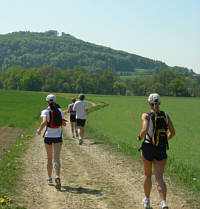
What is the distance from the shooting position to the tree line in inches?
5030

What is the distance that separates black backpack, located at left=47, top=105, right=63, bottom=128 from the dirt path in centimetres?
147

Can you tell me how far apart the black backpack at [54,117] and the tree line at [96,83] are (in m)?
119

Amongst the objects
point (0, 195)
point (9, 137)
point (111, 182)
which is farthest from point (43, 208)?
point (9, 137)

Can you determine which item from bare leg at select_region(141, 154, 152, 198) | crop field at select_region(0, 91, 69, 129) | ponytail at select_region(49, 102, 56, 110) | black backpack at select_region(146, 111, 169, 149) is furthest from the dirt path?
crop field at select_region(0, 91, 69, 129)

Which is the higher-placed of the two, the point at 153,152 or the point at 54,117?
the point at 54,117

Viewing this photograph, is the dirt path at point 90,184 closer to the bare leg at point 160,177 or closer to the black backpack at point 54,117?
the bare leg at point 160,177

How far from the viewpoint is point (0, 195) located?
7.08 metres

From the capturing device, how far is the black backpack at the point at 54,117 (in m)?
7.94

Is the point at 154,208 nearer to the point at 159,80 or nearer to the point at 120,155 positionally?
the point at 120,155

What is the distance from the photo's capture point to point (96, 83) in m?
134

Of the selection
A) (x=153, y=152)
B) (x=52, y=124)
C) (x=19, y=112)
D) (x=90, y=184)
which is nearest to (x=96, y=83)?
(x=19, y=112)

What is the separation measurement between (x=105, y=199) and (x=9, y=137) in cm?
1206

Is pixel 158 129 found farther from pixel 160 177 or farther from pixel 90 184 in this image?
pixel 90 184

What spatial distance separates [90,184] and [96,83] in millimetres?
125887
